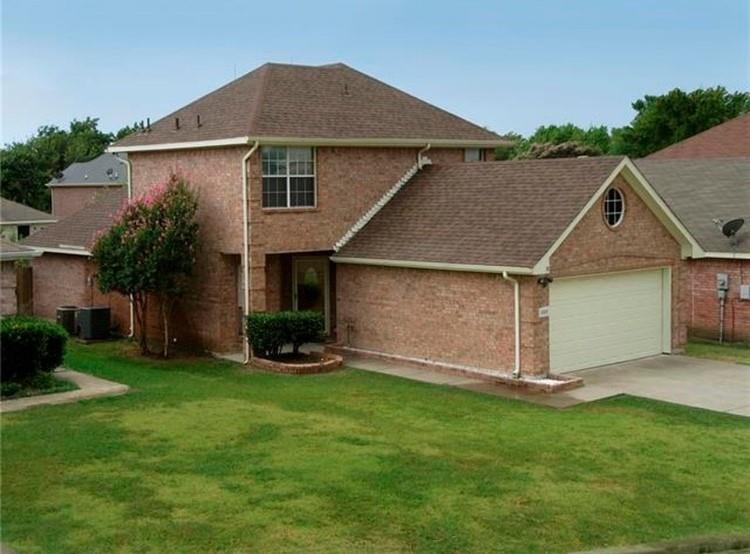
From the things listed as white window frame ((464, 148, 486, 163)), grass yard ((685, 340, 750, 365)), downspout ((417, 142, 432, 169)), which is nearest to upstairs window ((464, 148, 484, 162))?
white window frame ((464, 148, 486, 163))

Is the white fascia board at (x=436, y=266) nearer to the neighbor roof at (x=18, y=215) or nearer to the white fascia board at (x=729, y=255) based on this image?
the white fascia board at (x=729, y=255)

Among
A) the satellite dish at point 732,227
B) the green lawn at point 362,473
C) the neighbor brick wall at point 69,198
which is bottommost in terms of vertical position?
the green lawn at point 362,473

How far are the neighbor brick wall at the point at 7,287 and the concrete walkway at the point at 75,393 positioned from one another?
1576 millimetres

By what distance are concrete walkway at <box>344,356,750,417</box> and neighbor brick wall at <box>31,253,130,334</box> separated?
26.2ft

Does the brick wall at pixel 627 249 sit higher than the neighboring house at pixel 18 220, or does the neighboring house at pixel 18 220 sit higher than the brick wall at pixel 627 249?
the neighboring house at pixel 18 220

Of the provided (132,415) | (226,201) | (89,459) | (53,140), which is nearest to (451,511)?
(89,459)

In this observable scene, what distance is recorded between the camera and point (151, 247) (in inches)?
838

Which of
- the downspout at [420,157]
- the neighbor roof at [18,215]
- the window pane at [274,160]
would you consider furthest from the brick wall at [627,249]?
the neighbor roof at [18,215]

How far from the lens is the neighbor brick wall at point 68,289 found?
2634cm

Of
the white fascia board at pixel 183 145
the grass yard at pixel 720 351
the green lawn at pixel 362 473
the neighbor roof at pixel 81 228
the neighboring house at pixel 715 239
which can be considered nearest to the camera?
the green lawn at pixel 362 473

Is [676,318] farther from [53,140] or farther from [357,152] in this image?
[53,140]

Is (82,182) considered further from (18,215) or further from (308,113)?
(308,113)

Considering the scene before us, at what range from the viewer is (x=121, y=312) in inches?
1030

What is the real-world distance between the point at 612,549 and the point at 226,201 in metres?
14.4
